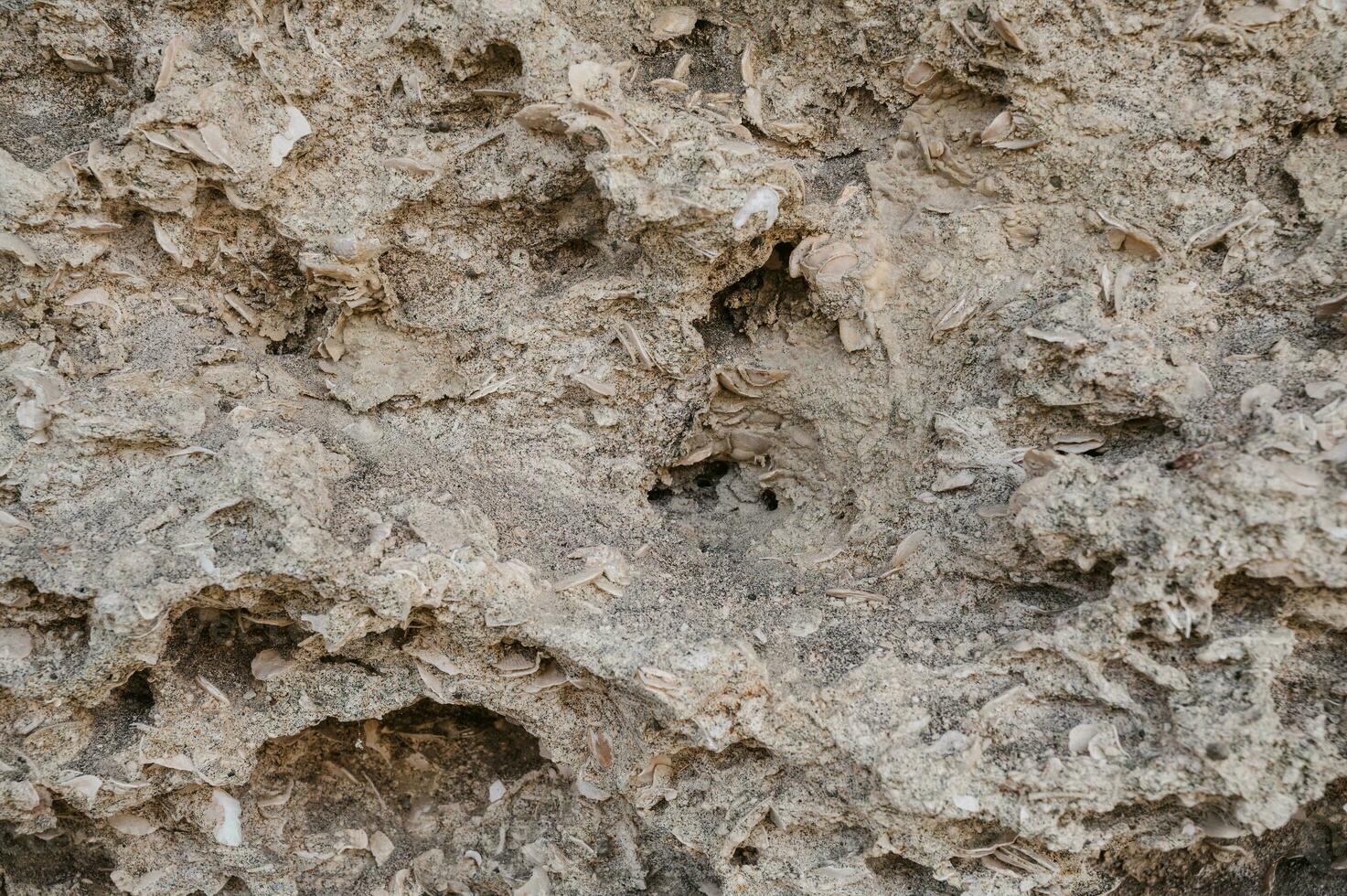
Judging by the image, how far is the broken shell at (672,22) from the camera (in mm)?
1487

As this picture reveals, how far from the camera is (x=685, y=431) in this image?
1.57 m

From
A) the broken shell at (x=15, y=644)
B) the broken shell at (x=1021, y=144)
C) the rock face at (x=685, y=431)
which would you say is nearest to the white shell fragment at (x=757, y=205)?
the rock face at (x=685, y=431)

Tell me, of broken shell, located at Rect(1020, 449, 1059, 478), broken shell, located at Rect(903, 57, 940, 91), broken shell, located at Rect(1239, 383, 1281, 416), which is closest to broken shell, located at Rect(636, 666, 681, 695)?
broken shell, located at Rect(1020, 449, 1059, 478)

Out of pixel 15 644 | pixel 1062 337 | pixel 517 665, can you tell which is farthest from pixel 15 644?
pixel 1062 337

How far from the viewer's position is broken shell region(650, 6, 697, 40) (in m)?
1.49

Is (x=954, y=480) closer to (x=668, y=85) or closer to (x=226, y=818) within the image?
(x=668, y=85)

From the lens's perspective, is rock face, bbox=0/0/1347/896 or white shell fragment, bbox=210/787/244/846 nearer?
rock face, bbox=0/0/1347/896

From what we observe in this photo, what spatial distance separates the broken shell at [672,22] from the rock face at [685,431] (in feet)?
0.03

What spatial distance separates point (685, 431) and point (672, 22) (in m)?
0.66

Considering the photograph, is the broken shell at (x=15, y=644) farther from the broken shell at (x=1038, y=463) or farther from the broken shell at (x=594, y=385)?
the broken shell at (x=1038, y=463)

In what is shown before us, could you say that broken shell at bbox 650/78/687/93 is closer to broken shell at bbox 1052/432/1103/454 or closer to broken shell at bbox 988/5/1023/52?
broken shell at bbox 988/5/1023/52

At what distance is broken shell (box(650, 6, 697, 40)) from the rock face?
0.03ft

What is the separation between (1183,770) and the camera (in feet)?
3.85

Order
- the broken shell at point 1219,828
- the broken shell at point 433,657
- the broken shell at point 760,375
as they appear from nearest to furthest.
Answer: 1. the broken shell at point 1219,828
2. the broken shell at point 433,657
3. the broken shell at point 760,375
